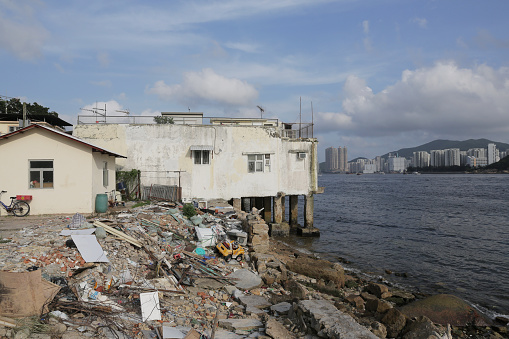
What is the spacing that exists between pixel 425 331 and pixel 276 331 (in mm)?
3194

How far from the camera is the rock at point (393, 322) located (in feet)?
26.9

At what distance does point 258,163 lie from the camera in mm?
23438

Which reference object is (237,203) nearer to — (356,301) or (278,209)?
(278,209)

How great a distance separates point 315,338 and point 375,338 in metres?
1.10

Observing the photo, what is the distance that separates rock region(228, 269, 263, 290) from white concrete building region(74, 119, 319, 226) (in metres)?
11.8

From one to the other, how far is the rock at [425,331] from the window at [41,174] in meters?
15.3

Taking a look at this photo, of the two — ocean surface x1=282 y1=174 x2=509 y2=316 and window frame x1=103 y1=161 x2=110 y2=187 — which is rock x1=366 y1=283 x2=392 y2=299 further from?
window frame x1=103 y1=161 x2=110 y2=187

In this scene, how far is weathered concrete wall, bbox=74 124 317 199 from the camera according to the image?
22.4m

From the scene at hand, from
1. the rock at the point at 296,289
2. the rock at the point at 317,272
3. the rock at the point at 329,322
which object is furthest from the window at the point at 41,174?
the rock at the point at 329,322

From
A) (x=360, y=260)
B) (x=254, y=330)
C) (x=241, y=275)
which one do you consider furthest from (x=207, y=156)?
(x=254, y=330)

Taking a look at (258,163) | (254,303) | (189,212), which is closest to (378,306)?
(254,303)

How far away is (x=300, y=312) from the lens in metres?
6.79

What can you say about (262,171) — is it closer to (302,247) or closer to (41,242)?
(302,247)

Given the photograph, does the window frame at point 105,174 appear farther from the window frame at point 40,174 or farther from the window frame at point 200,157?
the window frame at point 200,157
